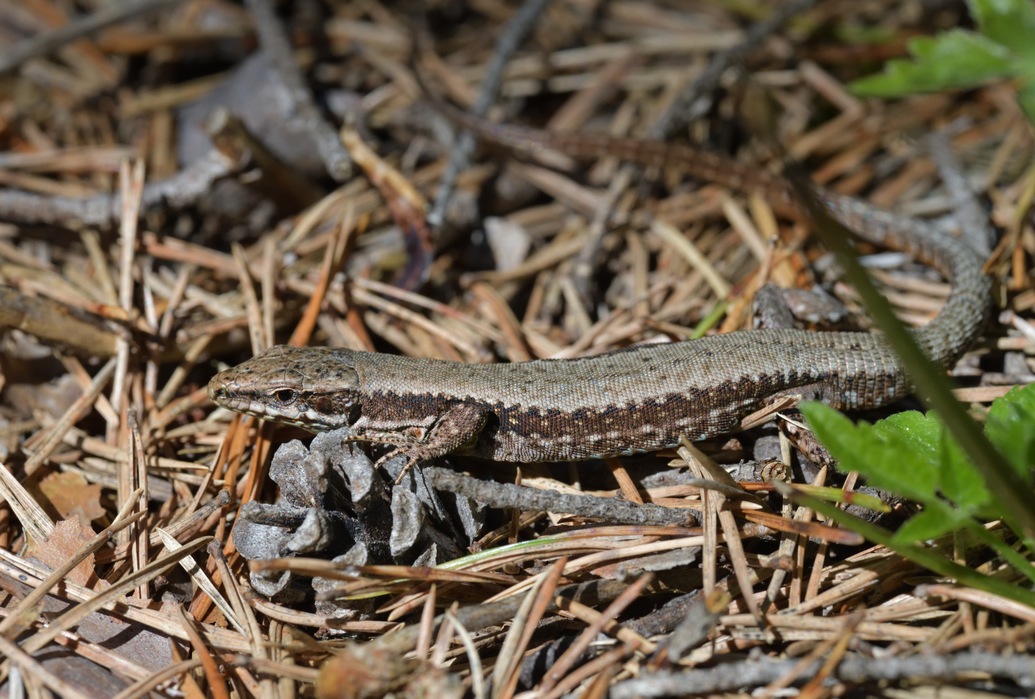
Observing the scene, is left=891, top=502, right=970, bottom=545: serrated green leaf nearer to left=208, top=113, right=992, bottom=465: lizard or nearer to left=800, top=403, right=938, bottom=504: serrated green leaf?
left=800, top=403, right=938, bottom=504: serrated green leaf

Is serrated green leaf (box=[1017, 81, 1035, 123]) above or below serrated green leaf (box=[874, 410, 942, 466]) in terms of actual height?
above

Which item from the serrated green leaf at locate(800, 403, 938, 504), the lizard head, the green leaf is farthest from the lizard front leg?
the green leaf

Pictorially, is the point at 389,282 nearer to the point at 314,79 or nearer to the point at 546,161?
the point at 546,161

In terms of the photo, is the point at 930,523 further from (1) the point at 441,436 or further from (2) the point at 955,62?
(2) the point at 955,62

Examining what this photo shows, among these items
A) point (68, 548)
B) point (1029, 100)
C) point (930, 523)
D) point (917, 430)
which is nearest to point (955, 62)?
point (1029, 100)

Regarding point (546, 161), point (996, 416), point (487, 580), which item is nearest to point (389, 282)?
point (546, 161)

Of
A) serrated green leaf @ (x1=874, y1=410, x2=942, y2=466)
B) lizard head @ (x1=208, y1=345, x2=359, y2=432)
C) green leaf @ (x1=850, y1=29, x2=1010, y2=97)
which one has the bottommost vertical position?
serrated green leaf @ (x1=874, y1=410, x2=942, y2=466)

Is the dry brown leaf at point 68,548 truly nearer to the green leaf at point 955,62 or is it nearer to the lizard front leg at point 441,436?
the lizard front leg at point 441,436
